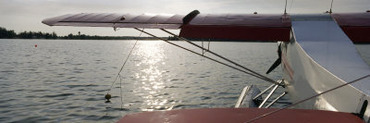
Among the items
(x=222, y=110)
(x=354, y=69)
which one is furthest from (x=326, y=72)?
(x=222, y=110)

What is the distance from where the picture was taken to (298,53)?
19.6 feet

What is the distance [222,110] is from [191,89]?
42.0ft

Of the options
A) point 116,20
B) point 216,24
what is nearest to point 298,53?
point 216,24

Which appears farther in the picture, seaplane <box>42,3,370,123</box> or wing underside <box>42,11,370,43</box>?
wing underside <box>42,11,370,43</box>

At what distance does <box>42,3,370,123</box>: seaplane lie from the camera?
8.75 feet

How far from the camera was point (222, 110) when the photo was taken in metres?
2.79

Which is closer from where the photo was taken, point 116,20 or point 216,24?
point 116,20

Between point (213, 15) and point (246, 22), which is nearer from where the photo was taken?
point (246, 22)

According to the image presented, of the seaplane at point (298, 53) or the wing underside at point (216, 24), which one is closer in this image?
the seaplane at point (298, 53)

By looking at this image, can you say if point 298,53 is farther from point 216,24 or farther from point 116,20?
point 116,20

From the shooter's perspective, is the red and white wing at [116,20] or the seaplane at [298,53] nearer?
the seaplane at [298,53]

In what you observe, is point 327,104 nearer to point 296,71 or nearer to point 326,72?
point 326,72

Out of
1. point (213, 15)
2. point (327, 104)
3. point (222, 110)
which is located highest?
point (213, 15)

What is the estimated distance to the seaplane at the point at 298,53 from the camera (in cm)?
267
